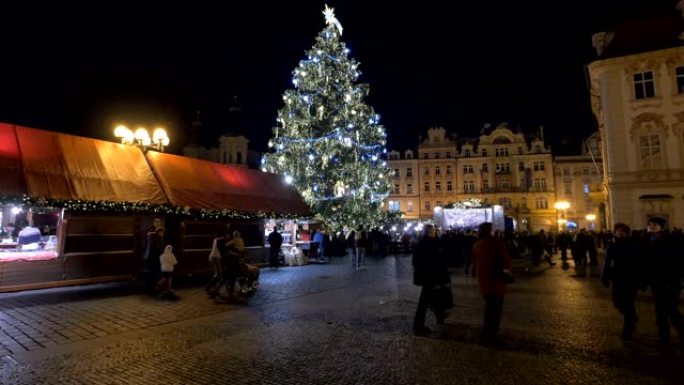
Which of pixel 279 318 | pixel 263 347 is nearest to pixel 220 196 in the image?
pixel 279 318

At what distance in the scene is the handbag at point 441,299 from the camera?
25.4 feet

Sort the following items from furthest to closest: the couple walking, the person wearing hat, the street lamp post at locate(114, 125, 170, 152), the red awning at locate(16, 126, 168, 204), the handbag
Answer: the street lamp post at locate(114, 125, 170, 152), the red awning at locate(16, 126, 168, 204), the handbag, the couple walking, the person wearing hat

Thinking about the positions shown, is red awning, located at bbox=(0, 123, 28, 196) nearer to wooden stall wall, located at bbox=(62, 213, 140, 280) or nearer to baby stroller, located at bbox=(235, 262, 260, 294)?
wooden stall wall, located at bbox=(62, 213, 140, 280)

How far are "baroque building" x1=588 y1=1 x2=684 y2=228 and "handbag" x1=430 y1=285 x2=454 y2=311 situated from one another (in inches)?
834

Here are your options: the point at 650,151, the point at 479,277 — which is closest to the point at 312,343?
the point at 479,277

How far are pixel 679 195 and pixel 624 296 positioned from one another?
68.3ft

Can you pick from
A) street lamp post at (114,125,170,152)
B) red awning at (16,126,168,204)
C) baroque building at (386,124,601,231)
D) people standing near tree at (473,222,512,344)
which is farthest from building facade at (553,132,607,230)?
people standing near tree at (473,222,512,344)

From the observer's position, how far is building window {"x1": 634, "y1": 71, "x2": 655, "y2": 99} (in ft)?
79.5

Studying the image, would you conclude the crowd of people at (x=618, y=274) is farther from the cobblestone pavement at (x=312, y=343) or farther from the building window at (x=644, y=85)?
the building window at (x=644, y=85)

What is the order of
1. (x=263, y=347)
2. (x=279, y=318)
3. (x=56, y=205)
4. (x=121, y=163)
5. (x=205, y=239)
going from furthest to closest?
(x=205, y=239) < (x=121, y=163) < (x=56, y=205) < (x=279, y=318) < (x=263, y=347)

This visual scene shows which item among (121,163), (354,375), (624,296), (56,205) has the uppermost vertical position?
(121,163)

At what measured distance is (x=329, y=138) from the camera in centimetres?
2525

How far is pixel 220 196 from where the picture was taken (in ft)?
54.4

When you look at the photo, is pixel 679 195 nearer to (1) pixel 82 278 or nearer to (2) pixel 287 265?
(2) pixel 287 265
